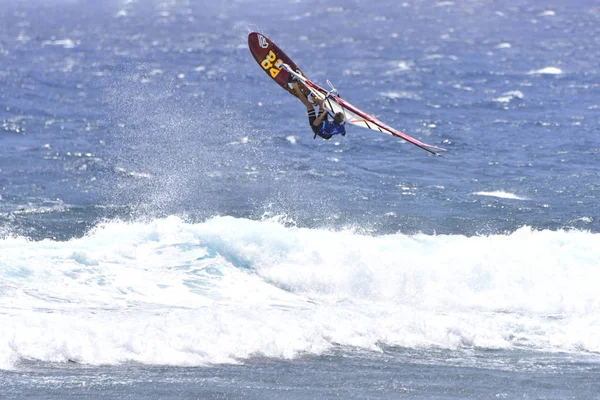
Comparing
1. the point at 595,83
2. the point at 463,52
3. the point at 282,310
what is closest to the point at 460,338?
the point at 282,310

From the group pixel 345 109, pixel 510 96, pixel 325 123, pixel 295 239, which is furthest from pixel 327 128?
pixel 510 96

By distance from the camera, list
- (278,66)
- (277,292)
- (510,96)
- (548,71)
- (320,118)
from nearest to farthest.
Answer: (320,118), (277,292), (278,66), (510,96), (548,71)

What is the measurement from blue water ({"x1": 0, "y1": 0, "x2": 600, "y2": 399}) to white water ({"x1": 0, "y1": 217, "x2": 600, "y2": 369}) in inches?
3.0

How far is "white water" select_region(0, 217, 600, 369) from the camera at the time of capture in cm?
2323

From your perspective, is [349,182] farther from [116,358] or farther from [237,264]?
[116,358]

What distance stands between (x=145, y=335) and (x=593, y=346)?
10934 millimetres

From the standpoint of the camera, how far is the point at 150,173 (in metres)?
38.3

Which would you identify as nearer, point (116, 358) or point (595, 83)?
point (116, 358)

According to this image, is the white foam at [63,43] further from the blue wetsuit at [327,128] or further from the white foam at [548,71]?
the blue wetsuit at [327,128]

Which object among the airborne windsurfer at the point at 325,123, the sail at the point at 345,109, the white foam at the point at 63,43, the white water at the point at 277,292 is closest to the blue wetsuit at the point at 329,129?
the airborne windsurfer at the point at 325,123

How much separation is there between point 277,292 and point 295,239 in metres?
3.27

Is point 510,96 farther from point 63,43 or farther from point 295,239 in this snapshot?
point 63,43

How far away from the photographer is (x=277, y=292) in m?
27.9

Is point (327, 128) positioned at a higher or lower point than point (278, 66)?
lower
